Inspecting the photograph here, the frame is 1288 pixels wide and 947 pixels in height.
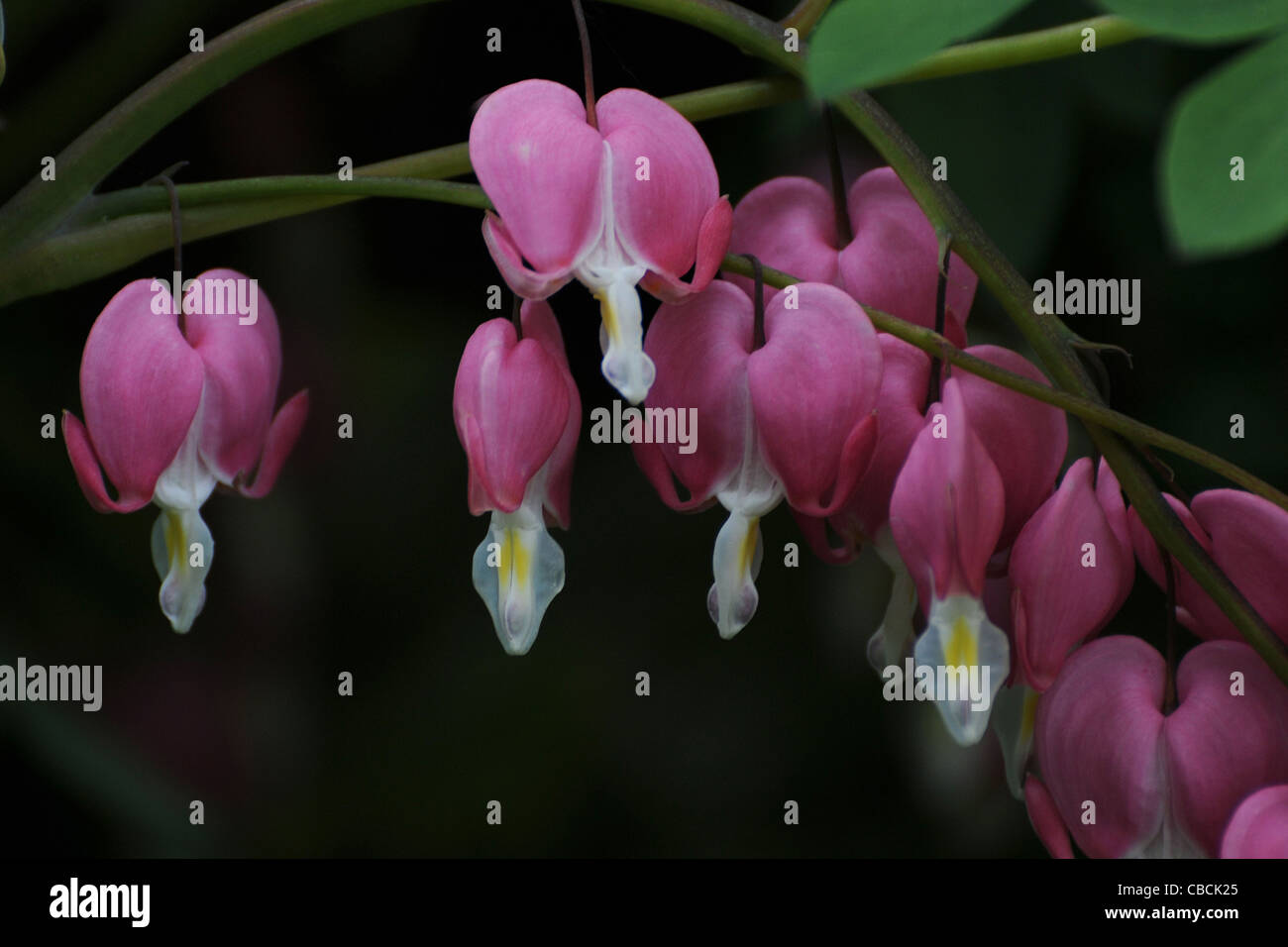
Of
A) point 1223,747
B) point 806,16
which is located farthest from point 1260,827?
point 806,16

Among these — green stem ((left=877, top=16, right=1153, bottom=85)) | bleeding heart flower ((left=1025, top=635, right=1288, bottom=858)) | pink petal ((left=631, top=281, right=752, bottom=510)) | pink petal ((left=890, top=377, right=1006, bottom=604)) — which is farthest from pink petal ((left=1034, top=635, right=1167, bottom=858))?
green stem ((left=877, top=16, right=1153, bottom=85))

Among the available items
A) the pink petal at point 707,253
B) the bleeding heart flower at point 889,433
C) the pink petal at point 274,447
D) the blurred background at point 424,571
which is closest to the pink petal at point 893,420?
the bleeding heart flower at point 889,433

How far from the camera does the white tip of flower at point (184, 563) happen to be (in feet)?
2.32

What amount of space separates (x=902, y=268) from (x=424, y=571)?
738 mm

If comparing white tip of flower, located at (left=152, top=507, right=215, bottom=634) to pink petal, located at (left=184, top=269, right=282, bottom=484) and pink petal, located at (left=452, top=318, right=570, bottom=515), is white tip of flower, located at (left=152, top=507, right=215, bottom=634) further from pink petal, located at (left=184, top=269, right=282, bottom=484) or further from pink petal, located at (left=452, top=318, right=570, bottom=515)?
pink petal, located at (left=452, top=318, right=570, bottom=515)

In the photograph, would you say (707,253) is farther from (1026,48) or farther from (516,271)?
(1026,48)

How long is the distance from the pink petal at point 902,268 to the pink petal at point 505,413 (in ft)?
0.64

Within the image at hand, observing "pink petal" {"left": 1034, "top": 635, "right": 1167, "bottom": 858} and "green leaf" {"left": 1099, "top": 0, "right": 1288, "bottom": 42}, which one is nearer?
"green leaf" {"left": 1099, "top": 0, "right": 1288, "bottom": 42}

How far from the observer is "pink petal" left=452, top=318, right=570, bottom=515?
2.13ft

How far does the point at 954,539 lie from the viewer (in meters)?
0.62

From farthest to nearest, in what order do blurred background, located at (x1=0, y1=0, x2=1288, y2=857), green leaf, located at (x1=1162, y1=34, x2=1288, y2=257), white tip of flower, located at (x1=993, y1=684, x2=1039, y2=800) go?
blurred background, located at (x1=0, y1=0, x2=1288, y2=857), white tip of flower, located at (x1=993, y1=684, x2=1039, y2=800), green leaf, located at (x1=1162, y1=34, x2=1288, y2=257)

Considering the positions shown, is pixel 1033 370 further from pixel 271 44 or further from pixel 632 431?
pixel 271 44

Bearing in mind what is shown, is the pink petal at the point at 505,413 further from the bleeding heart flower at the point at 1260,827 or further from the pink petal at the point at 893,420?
the bleeding heart flower at the point at 1260,827
